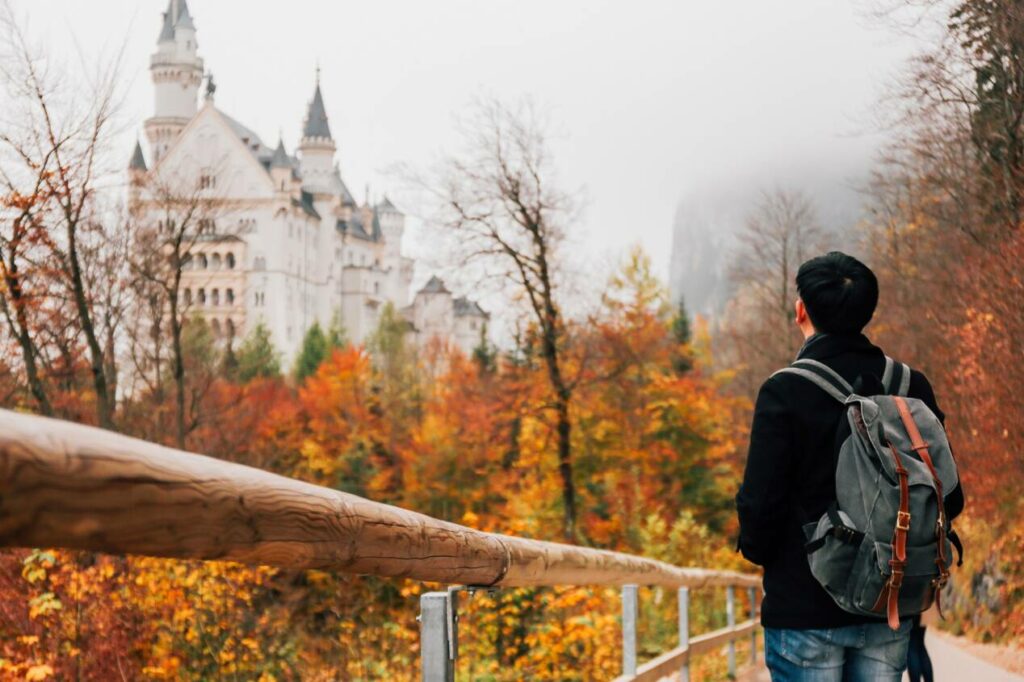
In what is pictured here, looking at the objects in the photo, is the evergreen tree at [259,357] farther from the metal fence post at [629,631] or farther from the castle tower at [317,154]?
the metal fence post at [629,631]

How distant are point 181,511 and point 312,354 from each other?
94.6 metres

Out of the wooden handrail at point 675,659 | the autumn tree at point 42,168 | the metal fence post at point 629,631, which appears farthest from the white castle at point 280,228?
the metal fence post at point 629,631

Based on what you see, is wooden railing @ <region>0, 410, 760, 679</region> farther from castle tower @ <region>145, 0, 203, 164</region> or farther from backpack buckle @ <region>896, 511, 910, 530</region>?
castle tower @ <region>145, 0, 203, 164</region>

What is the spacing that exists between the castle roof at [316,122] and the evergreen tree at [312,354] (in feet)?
126

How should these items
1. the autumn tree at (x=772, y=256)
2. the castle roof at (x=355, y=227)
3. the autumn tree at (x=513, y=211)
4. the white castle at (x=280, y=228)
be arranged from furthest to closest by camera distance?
the castle roof at (x=355, y=227), the white castle at (x=280, y=228), the autumn tree at (x=772, y=256), the autumn tree at (x=513, y=211)

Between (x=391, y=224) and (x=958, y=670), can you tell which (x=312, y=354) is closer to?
(x=391, y=224)

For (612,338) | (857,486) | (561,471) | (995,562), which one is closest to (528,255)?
(612,338)

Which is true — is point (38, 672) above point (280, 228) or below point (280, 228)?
below

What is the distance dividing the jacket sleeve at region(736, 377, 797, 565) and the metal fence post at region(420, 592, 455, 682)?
846 mm

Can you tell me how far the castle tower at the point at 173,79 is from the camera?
5020 inches

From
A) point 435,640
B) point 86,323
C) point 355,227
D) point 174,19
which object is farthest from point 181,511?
point 355,227

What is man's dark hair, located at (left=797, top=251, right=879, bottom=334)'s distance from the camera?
3.33 metres

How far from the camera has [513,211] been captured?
29.6 metres

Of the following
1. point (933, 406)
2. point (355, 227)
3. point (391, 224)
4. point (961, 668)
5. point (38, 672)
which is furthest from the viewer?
point (391, 224)
